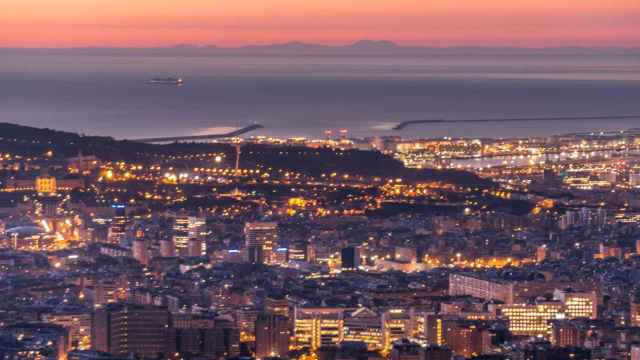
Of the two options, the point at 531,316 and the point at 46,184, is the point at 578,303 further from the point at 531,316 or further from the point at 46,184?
the point at 46,184

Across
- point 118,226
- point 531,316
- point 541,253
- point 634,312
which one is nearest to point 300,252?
point 541,253

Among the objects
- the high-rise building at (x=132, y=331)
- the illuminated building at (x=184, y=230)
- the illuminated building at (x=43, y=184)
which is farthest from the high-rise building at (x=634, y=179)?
the high-rise building at (x=132, y=331)

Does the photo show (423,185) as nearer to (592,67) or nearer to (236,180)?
(236,180)

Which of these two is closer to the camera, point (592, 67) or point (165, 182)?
point (165, 182)

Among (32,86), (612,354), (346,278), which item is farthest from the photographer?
(32,86)

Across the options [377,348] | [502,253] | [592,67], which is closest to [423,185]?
[502,253]
